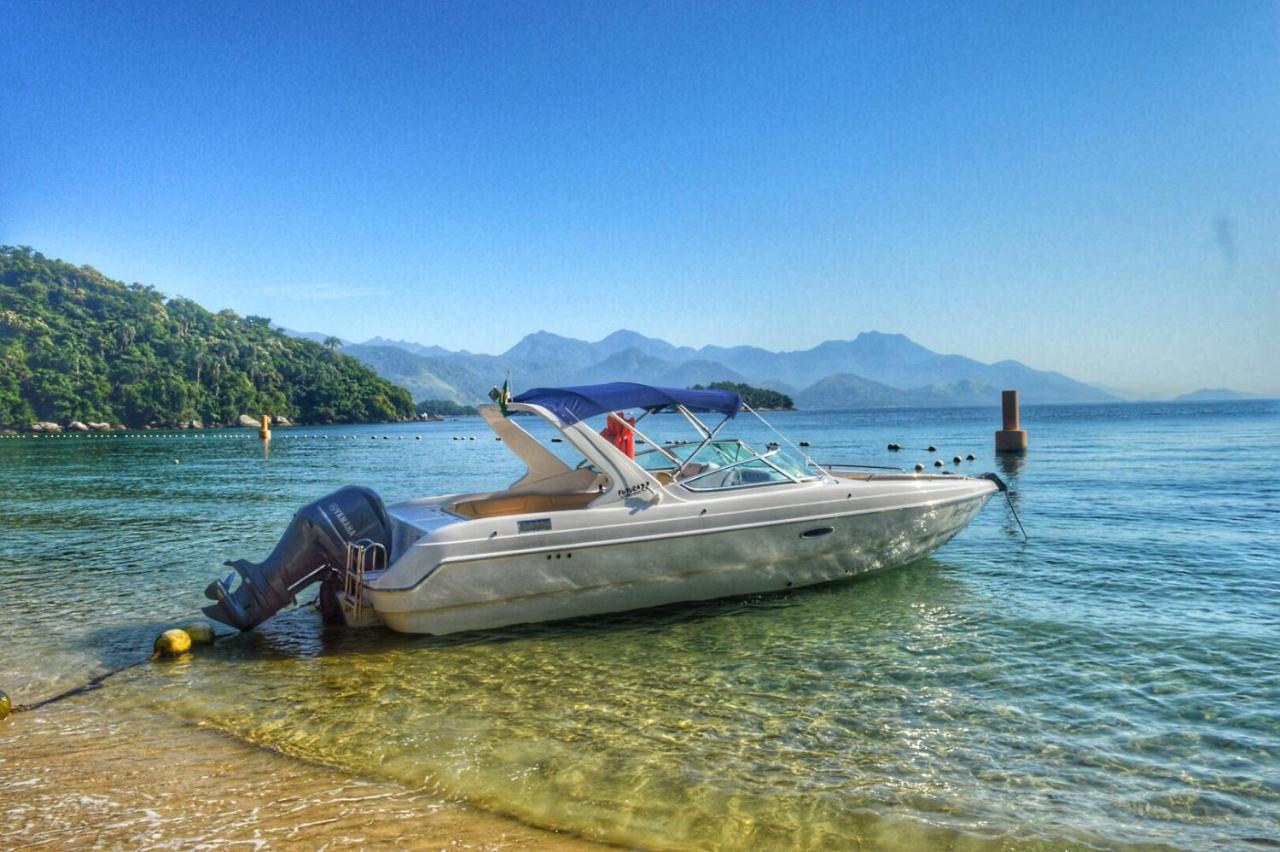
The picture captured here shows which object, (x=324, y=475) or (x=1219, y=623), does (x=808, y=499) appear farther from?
(x=324, y=475)

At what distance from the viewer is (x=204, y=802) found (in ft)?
16.7

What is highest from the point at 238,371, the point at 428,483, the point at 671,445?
the point at 238,371

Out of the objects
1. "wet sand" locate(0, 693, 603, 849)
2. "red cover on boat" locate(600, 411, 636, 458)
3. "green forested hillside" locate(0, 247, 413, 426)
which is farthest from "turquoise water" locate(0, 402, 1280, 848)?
"green forested hillside" locate(0, 247, 413, 426)

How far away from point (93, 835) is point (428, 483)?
27705mm

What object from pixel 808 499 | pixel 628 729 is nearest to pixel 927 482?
pixel 808 499

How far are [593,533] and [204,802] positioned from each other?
15.0 ft

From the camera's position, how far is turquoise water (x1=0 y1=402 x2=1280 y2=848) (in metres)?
5.15

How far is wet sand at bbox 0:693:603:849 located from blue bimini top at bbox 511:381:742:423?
4902 mm

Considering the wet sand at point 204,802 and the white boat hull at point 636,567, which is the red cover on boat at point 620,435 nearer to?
the white boat hull at point 636,567

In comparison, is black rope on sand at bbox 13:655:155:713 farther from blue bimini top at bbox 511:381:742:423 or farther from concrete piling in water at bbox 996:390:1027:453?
concrete piling in water at bbox 996:390:1027:453

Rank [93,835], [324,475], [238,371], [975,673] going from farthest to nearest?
[238,371], [324,475], [975,673], [93,835]

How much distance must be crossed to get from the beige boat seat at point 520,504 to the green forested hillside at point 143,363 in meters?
122

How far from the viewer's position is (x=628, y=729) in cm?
648

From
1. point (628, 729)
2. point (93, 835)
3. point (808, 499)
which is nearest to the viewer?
point (93, 835)
